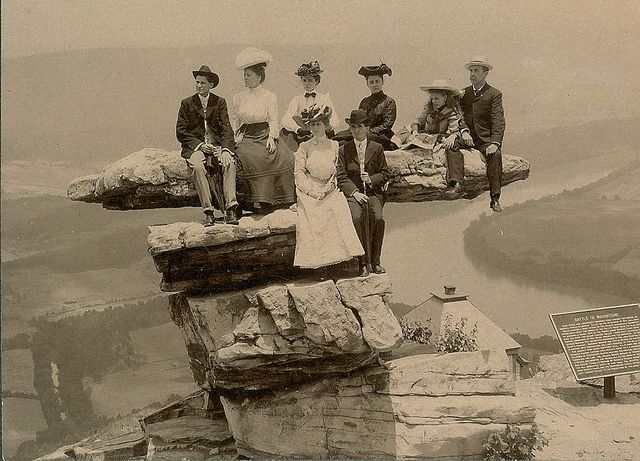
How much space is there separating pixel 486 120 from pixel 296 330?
3.81 m

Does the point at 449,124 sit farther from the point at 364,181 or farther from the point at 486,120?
the point at 364,181

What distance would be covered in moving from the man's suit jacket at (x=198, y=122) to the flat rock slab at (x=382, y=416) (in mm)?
3018

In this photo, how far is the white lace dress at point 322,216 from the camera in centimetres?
712

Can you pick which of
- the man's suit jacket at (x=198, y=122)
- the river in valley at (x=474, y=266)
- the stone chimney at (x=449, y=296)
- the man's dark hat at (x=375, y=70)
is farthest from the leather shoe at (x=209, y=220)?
the river in valley at (x=474, y=266)

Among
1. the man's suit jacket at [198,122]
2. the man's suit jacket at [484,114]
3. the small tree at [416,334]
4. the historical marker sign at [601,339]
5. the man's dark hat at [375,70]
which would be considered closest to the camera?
the man's suit jacket at [198,122]

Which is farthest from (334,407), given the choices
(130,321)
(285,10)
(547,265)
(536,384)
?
(547,265)

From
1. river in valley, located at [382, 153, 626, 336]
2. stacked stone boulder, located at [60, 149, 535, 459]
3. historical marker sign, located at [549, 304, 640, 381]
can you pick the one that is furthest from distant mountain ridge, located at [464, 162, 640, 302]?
stacked stone boulder, located at [60, 149, 535, 459]

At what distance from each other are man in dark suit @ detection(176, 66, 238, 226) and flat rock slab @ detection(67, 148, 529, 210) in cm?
56

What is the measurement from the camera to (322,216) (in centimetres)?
718

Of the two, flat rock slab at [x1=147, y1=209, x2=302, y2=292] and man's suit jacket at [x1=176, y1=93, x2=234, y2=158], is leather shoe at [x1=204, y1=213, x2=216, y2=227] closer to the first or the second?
flat rock slab at [x1=147, y1=209, x2=302, y2=292]

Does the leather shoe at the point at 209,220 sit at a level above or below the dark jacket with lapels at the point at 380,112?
below

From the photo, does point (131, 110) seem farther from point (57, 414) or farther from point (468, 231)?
point (468, 231)

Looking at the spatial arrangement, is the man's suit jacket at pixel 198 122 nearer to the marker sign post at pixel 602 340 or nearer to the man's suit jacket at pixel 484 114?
the man's suit jacket at pixel 484 114

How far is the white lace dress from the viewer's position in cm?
712
